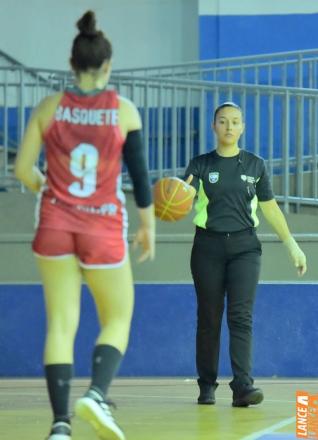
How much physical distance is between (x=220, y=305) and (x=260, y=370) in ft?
7.93

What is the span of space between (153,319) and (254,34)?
645cm

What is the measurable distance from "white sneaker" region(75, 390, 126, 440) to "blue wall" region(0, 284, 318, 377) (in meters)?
4.93

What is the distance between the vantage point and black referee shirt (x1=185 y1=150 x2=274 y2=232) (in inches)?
318

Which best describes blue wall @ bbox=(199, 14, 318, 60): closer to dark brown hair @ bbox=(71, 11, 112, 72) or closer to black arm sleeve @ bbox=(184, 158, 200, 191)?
black arm sleeve @ bbox=(184, 158, 200, 191)

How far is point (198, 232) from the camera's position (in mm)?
8250

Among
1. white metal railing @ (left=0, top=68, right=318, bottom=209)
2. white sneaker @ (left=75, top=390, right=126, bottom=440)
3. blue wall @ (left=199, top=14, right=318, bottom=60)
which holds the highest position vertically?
blue wall @ (left=199, top=14, right=318, bottom=60)

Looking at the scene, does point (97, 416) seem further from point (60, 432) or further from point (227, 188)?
point (227, 188)

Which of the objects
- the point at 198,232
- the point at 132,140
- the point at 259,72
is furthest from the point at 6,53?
the point at 132,140

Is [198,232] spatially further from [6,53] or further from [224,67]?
[6,53]

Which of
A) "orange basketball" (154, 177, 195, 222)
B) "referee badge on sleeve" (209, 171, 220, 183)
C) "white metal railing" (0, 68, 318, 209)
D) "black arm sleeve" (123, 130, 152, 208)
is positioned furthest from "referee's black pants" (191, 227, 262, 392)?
"white metal railing" (0, 68, 318, 209)

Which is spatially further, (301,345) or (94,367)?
(301,345)

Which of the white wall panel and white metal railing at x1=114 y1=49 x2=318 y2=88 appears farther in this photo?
the white wall panel

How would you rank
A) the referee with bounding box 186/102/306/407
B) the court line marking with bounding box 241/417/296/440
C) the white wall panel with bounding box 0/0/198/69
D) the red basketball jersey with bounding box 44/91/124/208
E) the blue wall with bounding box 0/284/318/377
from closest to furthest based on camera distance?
the red basketball jersey with bounding box 44/91/124/208 → the court line marking with bounding box 241/417/296/440 → the referee with bounding box 186/102/306/407 → the blue wall with bounding box 0/284/318/377 → the white wall panel with bounding box 0/0/198/69

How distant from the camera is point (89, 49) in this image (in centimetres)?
583
